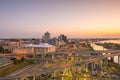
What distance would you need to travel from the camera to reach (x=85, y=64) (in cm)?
1111

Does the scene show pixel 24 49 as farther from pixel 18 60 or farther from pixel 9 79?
pixel 9 79

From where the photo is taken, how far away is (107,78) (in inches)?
300

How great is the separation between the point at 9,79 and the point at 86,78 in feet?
8.50

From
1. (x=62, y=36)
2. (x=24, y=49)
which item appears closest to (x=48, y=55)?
(x=24, y=49)

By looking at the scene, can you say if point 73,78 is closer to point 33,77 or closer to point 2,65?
point 33,77

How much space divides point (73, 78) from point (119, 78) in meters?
1.60

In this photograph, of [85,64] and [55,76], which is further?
[85,64]

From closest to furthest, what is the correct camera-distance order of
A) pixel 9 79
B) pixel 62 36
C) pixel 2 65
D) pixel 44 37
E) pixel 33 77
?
pixel 9 79 → pixel 33 77 → pixel 2 65 → pixel 44 37 → pixel 62 36

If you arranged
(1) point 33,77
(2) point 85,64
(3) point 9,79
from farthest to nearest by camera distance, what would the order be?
(2) point 85,64
(1) point 33,77
(3) point 9,79

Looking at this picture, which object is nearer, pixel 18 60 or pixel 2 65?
pixel 2 65

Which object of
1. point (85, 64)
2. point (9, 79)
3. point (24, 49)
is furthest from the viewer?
point (24, 49)

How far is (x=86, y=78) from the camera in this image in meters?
7.41

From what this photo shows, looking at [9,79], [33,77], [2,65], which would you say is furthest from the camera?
[2,65]

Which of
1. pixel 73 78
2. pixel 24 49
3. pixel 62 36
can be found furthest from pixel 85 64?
pixel 62 36
